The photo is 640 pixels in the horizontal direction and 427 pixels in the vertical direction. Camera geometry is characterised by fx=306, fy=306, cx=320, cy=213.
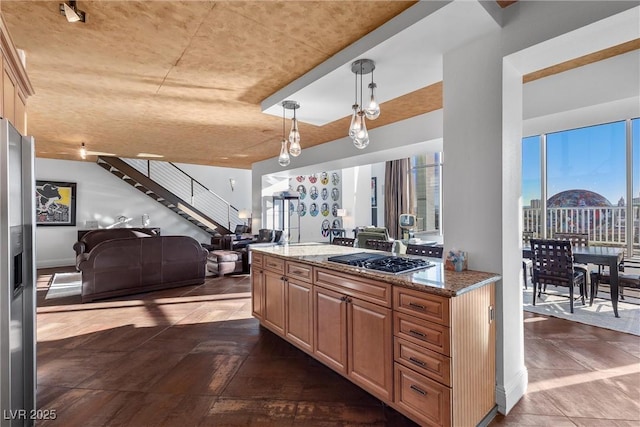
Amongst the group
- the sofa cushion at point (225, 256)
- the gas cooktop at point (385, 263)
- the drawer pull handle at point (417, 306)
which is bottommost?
the sofa cushion at point (225, 256)

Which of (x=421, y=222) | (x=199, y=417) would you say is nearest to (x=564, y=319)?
(x=199, y=417)

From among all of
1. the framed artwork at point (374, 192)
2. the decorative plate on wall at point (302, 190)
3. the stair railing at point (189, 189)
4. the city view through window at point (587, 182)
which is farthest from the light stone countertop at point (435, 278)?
the framed artwork at point (374, 192)

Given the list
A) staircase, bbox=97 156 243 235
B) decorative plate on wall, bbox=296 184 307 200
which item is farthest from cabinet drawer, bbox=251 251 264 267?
decorative plate on wall, bbox=296 184 307 200

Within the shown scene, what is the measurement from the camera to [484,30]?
2006mm

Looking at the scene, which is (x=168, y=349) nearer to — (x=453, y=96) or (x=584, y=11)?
(x=453, y=96)

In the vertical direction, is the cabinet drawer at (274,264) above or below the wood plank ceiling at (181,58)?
below

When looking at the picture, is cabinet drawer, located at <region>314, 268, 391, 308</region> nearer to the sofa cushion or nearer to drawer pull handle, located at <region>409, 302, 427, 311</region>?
drawer pull handle, located at <region>409, 302, 427, 311</region>

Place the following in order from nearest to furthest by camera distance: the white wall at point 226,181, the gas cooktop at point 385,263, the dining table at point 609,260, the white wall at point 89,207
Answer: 1. the gas cooktop at point 385,263
2. the dining table at point 609,260
3. the white wall at point 89,207
4. the white wall at point 226,181

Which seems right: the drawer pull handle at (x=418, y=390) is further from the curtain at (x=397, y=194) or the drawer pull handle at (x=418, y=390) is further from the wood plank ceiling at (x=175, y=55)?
the curtain at (x=397, y=194)

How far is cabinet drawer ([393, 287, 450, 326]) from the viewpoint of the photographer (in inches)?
64.9

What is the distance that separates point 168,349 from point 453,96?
3.39 m

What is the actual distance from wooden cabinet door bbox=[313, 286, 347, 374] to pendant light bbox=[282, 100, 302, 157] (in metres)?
1.32

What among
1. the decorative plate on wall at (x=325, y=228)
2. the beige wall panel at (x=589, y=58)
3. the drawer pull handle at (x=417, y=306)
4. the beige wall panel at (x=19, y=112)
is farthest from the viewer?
the decorative plate on wall at (x=325, y=228)

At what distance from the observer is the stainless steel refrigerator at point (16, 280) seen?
57.9 inches
